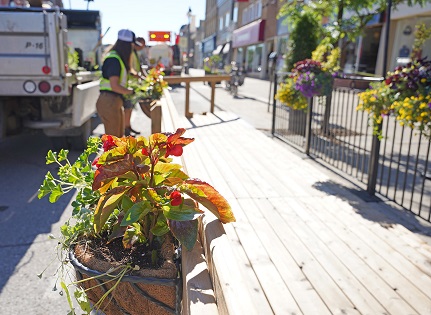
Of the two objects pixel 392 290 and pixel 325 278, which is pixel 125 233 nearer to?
pixel 325 278

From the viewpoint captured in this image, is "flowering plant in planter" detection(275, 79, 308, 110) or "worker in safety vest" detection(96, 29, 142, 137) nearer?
"worker in safety vest" detection(96, 29, 142, 137)

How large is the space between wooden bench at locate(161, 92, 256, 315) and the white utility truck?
14.4 feet

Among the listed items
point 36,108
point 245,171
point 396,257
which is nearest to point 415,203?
point 245,171

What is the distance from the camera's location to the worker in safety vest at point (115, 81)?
5.07 m

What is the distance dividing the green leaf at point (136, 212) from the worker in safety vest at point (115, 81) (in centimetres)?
363

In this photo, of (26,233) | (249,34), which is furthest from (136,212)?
(249,34)

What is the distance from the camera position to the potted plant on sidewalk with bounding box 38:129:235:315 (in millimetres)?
1767

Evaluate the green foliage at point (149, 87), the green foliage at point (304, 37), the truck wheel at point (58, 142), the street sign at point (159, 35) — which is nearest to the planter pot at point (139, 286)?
the green foliage at point (149, 87)

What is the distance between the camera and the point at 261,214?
2861 mm

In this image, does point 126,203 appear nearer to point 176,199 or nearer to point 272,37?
point 176,199

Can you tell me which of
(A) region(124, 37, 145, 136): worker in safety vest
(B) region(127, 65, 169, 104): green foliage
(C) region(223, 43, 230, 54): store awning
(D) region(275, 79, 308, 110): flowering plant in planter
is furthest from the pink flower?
(C) region(223, 43, 230, 54): store awning

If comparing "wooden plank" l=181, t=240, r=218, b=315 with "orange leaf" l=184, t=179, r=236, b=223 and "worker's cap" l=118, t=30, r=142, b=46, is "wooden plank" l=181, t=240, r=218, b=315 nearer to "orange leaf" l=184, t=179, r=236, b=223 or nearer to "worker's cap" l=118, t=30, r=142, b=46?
"orange leaf" l=184, t=179, r=236, b=223

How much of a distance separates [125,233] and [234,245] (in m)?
0.65

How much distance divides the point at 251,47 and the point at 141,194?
4700 centimetres
